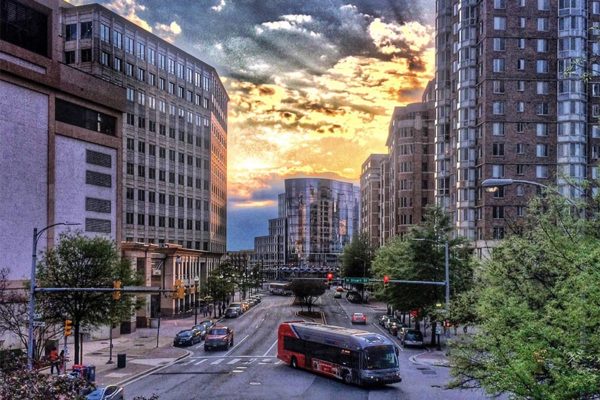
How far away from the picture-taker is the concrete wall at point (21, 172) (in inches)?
2077

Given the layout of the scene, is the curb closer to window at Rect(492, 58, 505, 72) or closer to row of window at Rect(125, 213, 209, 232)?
row of window at Rect(125, 213, 209, 232)

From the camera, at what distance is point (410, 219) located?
394 feet

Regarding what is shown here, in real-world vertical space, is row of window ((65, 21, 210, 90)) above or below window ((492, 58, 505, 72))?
above

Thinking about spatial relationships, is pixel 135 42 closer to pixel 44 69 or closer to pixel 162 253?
pixel 162 253

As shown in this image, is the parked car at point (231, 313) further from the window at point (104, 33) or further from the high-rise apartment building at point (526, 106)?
the window at point (104, 33)

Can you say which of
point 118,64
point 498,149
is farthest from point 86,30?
point 498,149

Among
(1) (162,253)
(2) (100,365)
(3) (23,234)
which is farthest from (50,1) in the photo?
(1) (162,253)

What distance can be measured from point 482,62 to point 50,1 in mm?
52663

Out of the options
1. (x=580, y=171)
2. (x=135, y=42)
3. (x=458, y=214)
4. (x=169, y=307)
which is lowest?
(x=169, y=307)

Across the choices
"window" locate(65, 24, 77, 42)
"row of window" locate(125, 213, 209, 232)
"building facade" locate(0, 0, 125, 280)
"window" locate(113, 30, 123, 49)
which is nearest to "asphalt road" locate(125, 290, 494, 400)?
"building facade" locate(0, 0, 125, 280)

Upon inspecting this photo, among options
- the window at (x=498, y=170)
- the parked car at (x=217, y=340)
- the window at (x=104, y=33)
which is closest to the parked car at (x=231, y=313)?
the parked car at (x=217, y=340)

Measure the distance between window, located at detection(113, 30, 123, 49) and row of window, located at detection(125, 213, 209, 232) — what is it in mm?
24736

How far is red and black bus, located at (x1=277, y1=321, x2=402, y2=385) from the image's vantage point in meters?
37.4

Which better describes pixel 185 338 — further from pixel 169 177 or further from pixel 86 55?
pixel 169 177
